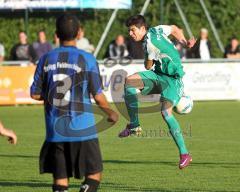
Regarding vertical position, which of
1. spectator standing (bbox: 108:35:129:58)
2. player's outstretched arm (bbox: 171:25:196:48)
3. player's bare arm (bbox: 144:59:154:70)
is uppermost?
player's outstretched arm (bbox: 171:25:196:48)

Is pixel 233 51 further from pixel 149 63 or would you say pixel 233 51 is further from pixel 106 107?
pixel 106 107

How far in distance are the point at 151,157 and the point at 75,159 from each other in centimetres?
580

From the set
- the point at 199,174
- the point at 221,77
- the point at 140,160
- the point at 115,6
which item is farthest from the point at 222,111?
the point at 199,174

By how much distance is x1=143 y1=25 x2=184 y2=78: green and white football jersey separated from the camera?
11641 millimetres

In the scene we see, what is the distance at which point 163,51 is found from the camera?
11.7 m

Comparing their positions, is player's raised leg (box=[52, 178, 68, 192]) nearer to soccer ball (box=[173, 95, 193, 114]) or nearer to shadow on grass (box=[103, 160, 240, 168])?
soccer ball (box=[173, 95, 193, 114])

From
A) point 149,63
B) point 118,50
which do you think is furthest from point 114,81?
point 149,63

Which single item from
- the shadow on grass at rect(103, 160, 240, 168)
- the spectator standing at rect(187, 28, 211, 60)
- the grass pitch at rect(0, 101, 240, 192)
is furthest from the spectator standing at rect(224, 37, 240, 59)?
the shadow on grass at rect(103, 160, 240, 168)

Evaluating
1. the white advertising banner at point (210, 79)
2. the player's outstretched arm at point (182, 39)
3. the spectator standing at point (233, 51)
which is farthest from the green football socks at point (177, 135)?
the spectator standing at point (233, 51)

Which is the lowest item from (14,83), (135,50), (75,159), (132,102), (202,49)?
(14,83)

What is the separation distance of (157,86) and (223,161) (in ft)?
5.41

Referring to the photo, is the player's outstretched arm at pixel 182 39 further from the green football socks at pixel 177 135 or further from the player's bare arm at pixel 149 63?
the green football socks at pixel 177 135

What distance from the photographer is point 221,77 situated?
24281mm

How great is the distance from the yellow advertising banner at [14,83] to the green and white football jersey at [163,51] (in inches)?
460
